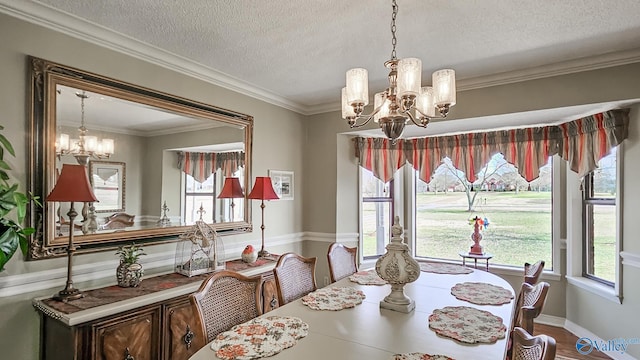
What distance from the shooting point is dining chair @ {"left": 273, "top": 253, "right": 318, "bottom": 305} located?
219cm

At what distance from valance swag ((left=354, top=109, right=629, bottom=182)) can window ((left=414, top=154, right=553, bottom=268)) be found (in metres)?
0.20

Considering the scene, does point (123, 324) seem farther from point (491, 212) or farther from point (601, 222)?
point (601, 222)

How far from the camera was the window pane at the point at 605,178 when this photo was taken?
3186 mm

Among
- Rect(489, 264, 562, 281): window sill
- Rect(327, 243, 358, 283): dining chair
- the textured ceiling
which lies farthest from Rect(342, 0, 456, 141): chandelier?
Rect(489, 264, 562, 281): window sill

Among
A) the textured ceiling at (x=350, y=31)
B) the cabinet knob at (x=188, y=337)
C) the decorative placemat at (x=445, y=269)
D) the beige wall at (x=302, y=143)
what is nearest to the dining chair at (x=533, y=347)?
the decorative placemat at (x=445, y=269)

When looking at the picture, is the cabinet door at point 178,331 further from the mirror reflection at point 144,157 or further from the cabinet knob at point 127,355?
the mirror reflection at point 144,157

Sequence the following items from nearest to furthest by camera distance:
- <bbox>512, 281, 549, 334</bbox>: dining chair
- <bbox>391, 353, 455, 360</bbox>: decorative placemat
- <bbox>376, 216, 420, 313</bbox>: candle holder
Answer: <bbox>391, 353, 455, 360</bbox>: decorative placemat, <bbox>512, 281, 549, 334</bbox>: dining chair, <bbox>376, 216, 420, 313</bbox>: candle holder

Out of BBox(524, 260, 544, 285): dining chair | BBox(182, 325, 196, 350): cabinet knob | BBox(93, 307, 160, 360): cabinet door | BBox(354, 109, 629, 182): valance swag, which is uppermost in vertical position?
BBox(354, 109, 629, 182): valance swag

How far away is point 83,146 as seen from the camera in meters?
2.27

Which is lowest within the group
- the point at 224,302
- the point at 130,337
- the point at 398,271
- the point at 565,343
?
the point at 565,343

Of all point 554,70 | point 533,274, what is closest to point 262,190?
point 533,274

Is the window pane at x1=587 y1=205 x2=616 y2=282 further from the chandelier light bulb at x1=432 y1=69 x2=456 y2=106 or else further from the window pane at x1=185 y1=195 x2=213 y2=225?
the window pane at x1=185 y1=195 x2=213 y2=225

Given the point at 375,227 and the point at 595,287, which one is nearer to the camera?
the point at 595,287

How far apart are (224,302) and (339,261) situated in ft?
4.24
